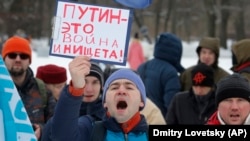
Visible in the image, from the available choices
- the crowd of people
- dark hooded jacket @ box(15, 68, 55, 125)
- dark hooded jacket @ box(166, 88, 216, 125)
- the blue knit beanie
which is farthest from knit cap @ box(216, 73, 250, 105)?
dark hooded jacket @ box(166, 88, 216, 125)

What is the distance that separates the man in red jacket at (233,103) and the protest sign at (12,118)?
1.09 m

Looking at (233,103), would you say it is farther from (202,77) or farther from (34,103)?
(202,77)

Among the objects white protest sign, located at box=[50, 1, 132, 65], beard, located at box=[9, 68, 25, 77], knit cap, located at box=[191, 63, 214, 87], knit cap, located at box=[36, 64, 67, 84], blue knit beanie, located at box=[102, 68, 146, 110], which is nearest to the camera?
blue knit beanie, located at box=[102, 68, 146, 110]

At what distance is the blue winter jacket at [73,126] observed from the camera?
351 centimetres

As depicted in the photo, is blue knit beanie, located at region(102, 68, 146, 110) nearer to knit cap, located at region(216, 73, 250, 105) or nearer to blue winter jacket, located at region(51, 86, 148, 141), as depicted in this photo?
blue winter jacket, located at region(51, 86, 148, 141)

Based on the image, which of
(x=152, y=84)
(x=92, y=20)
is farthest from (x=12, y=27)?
(x=92, y=20)

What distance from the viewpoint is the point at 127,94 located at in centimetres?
361

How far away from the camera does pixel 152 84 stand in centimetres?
745

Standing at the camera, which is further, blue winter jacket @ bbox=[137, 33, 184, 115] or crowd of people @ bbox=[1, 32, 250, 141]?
blue winter jacket @ bbox=[137, 33, 184, 115]

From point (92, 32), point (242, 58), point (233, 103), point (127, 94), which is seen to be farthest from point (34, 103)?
point (233, 103)

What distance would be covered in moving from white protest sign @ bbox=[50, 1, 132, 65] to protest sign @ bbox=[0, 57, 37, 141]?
1.94ft

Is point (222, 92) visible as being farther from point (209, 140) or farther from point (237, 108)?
point (209, 140)

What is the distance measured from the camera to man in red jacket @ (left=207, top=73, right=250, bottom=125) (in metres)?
3.74

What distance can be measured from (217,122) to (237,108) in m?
0.17
